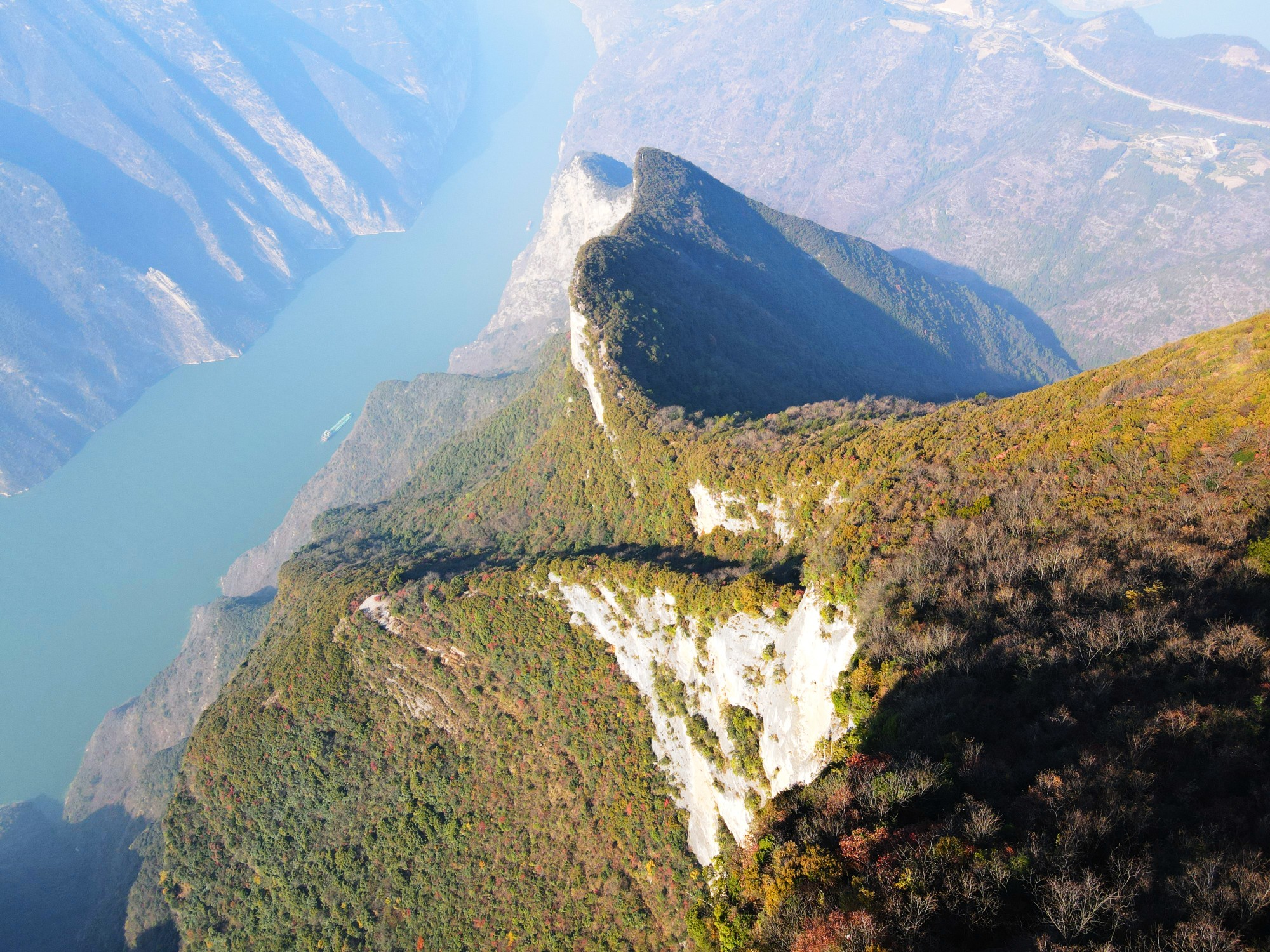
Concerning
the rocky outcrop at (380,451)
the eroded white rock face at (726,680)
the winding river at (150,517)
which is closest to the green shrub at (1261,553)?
the eroded white rock face at (726,680)

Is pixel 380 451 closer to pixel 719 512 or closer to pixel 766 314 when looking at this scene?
pixel 766 314

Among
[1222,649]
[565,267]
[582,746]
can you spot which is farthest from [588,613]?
[565,267]

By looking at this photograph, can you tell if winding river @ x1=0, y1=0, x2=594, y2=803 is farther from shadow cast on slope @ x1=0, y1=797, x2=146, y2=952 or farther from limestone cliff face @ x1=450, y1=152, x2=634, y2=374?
shadow cast on slope @ x1=0, y1=797, x2=146, y2=952

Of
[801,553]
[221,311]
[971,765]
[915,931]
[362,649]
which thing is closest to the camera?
[915,931]

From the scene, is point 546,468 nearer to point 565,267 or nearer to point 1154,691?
point 1154,691

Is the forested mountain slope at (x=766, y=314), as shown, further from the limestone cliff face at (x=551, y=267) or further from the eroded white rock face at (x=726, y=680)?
the limestone cliff face at (x=551, y=267)

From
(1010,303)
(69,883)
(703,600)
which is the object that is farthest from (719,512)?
(1010,303)
